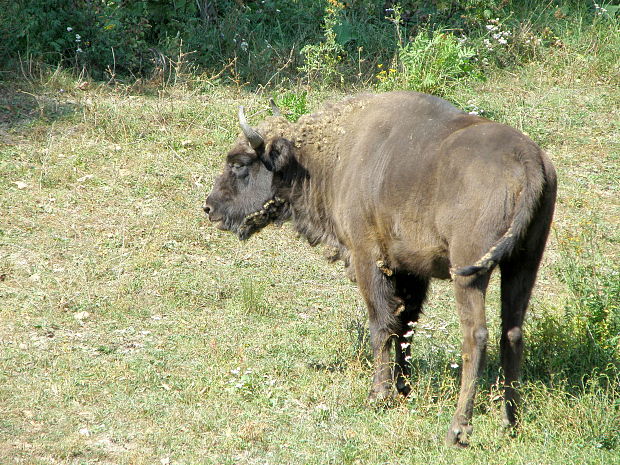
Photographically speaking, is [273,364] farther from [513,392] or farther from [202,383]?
[513,392]

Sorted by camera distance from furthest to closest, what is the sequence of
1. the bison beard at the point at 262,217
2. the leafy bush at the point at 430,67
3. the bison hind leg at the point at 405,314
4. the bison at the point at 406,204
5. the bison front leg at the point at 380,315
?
the leafy bush at the point at 430,67 < the bison beard at the point at 262,217 < the bison hind leg at the point at 405,314 < the bison front leg at the point at 380,315 < the bison at the point at 406,204

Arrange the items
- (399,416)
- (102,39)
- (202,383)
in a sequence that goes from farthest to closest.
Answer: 1. (102,39)
2. (202,383)
3. (399,416)

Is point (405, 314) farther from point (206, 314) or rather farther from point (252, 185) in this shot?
point (206, 314)

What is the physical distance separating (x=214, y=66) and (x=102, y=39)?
1.80 m

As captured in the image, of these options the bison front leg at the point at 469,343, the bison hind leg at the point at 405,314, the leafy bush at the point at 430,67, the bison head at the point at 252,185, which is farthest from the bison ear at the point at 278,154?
the leafy bush at the point at 430,67

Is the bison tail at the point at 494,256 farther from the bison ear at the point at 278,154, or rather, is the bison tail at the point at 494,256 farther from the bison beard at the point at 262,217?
the bison beard at the point at 262,217

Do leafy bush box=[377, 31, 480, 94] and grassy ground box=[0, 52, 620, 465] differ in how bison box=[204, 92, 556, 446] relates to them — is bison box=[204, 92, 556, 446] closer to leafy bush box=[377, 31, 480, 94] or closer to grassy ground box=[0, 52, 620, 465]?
grassy ground box=[0, 52, 620, 465]

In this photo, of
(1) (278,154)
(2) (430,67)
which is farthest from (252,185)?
(2) (430,67)

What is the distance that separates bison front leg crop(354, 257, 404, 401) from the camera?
601 cm

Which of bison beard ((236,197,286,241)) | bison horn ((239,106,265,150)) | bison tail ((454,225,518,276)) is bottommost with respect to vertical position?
bison beard ((236,197,286,241))

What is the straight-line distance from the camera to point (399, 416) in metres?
5.62

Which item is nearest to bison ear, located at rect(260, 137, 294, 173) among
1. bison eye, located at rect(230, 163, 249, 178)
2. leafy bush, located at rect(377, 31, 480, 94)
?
bison eye, located at rect(230, 163, 249, 178)

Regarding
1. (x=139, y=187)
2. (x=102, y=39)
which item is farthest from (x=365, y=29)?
(x=139, y=187)

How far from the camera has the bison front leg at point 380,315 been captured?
237 inches
